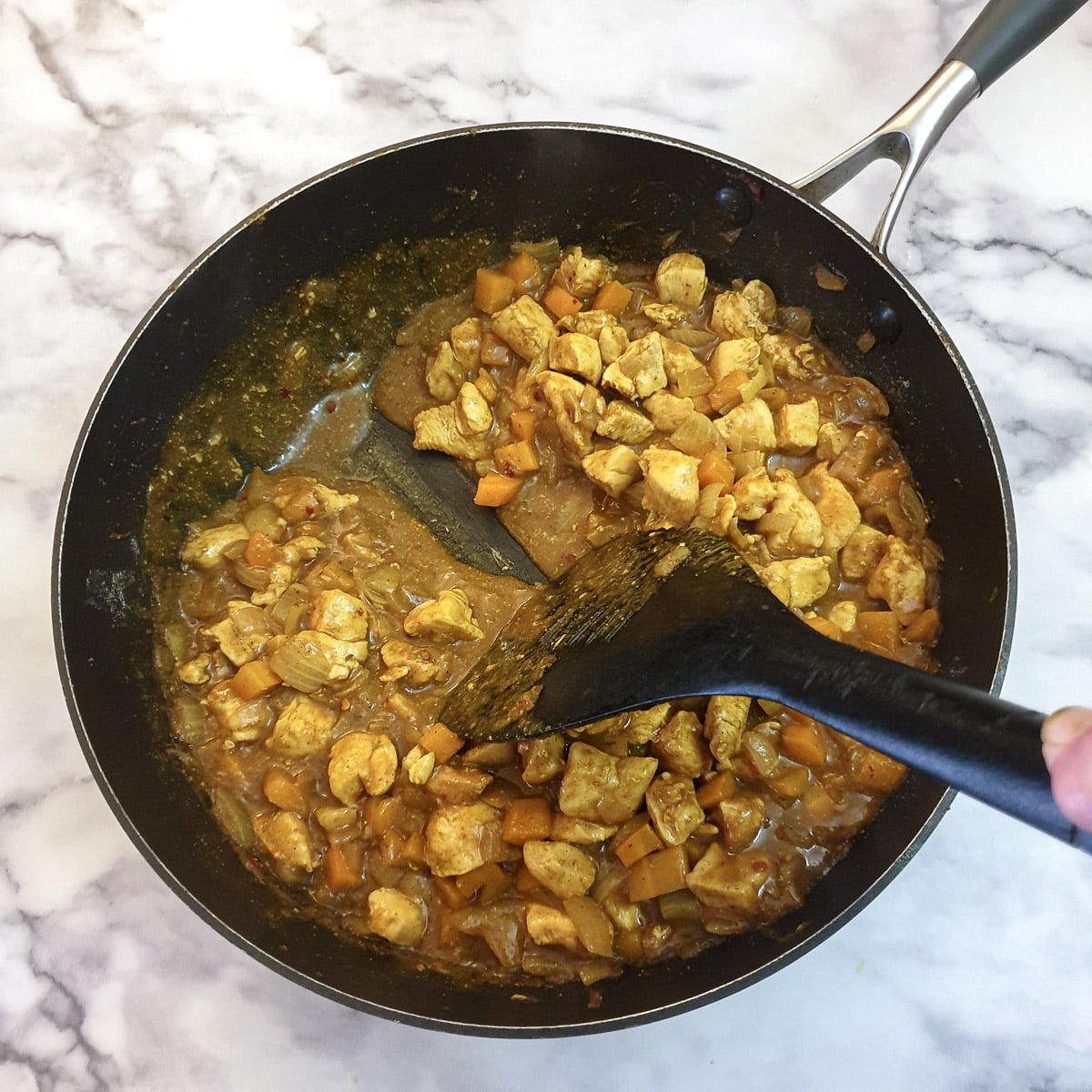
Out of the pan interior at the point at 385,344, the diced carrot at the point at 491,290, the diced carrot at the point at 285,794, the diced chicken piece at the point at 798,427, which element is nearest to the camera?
the pan interior at the point at 385,344

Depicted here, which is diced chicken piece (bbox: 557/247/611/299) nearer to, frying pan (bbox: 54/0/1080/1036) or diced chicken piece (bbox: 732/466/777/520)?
frying pan (bbox: 54/0/1080/1036)

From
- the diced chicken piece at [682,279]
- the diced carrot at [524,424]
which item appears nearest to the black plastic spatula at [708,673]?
the diced carrot at [524,424]

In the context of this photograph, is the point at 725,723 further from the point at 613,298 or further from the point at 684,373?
the point at 613,298

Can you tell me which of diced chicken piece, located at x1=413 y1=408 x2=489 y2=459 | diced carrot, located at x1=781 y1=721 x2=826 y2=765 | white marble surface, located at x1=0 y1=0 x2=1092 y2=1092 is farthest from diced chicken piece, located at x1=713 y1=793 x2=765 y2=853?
diced chicken piece, located at x1=413 y1=408 x2=489 y2=459

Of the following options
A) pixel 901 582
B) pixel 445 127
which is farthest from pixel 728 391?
pixel 445 127

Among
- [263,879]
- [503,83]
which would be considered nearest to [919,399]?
[503,83]

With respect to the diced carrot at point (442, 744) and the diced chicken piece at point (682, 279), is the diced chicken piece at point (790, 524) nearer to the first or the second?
the diced chicken piece at point (682, 279)
